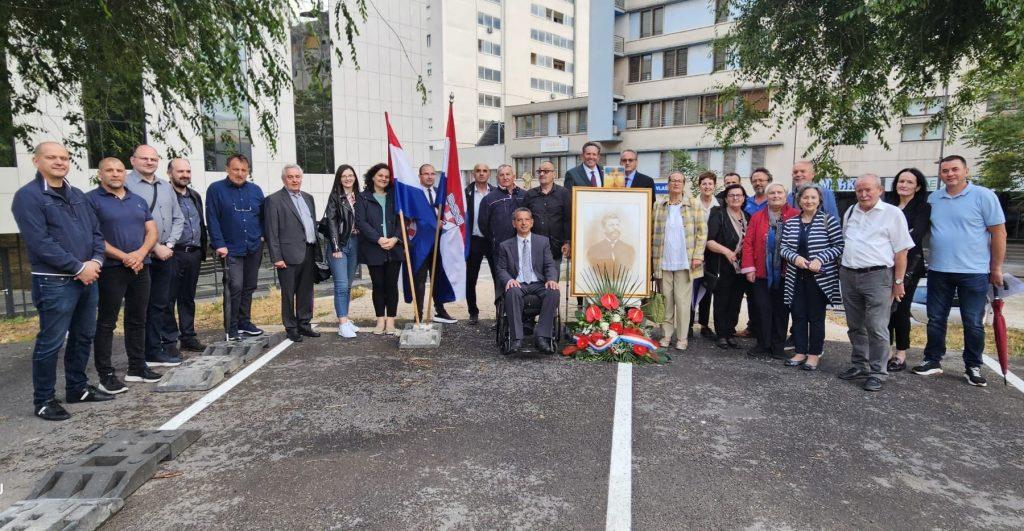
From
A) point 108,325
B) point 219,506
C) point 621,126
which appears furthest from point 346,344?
point 621,126

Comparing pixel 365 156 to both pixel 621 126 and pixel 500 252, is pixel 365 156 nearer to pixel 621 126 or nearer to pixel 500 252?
pixel 621 126

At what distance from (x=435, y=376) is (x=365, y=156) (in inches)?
1199

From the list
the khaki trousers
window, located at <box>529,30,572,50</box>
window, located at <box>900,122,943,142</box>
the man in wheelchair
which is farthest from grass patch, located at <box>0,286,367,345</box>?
window, located at <box>529,30,572,50</box>

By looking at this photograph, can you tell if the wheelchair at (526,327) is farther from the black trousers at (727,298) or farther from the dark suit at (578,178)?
the black trousers at (727,298)

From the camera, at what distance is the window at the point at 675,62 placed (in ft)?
113

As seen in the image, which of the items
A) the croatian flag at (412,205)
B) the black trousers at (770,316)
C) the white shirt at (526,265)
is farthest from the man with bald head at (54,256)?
the black trousers at (770,316)

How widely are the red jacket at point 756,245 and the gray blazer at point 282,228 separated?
4.91m

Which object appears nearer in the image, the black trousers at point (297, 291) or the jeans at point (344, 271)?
the black trousers at point (297, 291)

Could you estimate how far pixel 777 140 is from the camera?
30344mm

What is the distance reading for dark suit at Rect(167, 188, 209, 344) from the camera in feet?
19.7

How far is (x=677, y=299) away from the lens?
639cm

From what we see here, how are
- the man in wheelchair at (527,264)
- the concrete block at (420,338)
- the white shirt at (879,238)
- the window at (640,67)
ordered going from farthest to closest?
the window at (640,67) < the concrete block at (420,338) < the man in wheelchair at (527,264) < the white shirt at (879,238)

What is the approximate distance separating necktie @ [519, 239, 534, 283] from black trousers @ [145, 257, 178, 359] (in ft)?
11.7

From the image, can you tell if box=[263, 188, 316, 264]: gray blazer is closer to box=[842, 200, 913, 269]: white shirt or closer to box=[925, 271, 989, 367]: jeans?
box=[842, 200, 913, 269]: white shirt
